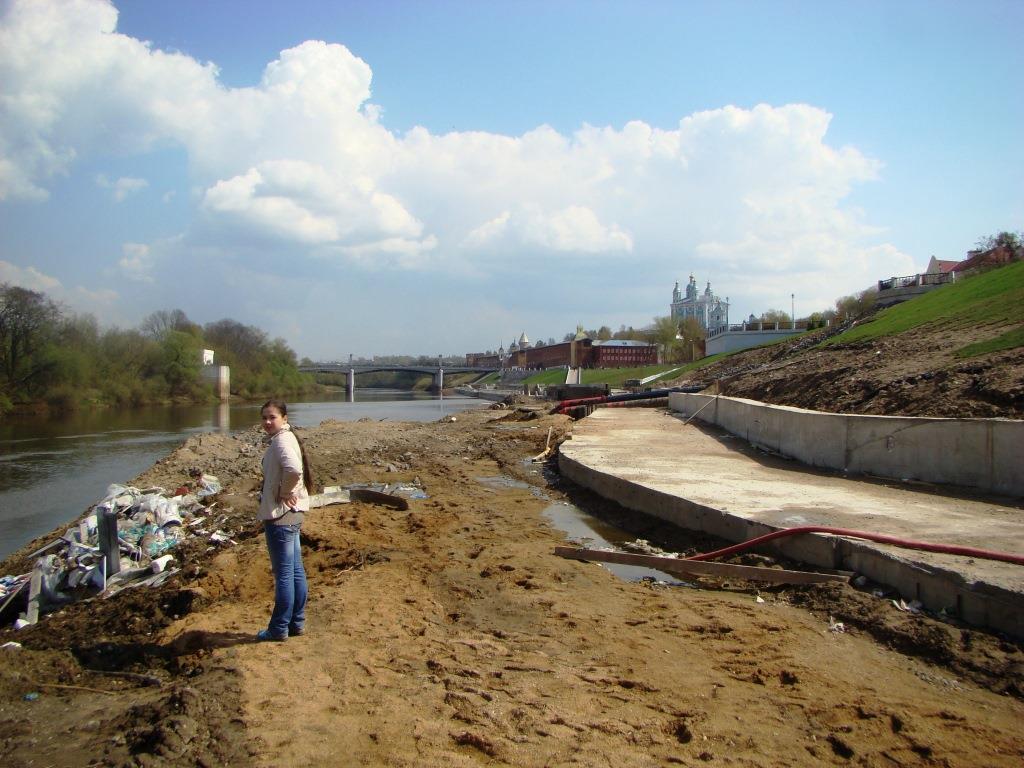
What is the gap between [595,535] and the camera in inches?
346

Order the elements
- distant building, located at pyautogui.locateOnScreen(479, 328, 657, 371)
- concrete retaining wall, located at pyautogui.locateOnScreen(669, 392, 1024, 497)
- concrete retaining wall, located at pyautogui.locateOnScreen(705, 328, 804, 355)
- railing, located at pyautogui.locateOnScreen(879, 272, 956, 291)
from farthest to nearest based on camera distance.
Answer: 1. distant building, located at pyautogui.locateOnScreen(479, 328, 657, 371)
2. concrete retaining wall, located at pyautogui.locateOnScreen(705, 328, 804, 355)
3. railing, located at pyautogui.locateOnScreen(879, 272, 956, 291)
4. concrete retaining wall, located at pyautogui.locateOnScreen(669, 392, 1024, 497)

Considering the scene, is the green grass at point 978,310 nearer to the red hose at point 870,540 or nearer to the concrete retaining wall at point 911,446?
the concrete retaining wall at point 911,446

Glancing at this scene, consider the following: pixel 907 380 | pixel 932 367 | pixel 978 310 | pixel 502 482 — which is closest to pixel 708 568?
pixel 502 482

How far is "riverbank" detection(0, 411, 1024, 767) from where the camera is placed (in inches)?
129

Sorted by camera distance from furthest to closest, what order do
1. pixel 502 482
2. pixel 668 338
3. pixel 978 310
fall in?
pixel 668 338, pixel 978 310, pixel 502 482

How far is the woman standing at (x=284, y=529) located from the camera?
15.3ft

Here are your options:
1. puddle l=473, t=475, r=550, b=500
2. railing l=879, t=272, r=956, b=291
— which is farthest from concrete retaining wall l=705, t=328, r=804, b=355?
puddle l=473, t=475, r=550, b=500

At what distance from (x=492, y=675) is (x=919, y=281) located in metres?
52.1

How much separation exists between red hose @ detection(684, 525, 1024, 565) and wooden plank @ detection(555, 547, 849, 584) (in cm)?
29

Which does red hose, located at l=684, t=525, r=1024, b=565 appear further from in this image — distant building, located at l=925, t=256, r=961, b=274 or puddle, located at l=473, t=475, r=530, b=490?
distant building, located at l=925, t=256, r=961, b=274

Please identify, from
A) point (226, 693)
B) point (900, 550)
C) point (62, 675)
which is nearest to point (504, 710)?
point (226, 693)

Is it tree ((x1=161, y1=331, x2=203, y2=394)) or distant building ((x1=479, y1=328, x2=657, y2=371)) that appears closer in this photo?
tree ((x1=161, y1=331, x2=203, y2=394))

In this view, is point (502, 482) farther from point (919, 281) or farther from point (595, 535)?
point (919, 281)

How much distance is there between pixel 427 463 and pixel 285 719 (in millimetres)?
12322
